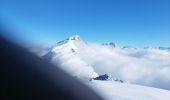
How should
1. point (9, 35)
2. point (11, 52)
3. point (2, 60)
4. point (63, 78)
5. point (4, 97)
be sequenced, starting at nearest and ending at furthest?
1. point (4, 97)
2. point (2, 60)
3. point (11, 52)
4. point (9, 35)
5. point (63, 78)

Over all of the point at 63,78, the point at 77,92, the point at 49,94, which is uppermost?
the point at 63,78

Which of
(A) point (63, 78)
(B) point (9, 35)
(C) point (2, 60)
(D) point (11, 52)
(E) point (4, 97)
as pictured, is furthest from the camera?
(A) point (63, 78)

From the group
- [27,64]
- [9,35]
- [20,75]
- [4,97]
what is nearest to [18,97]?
[4,97]

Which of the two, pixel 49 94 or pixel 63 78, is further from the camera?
pixel 63 78

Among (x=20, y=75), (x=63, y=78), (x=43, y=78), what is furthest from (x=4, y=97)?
(x=63, y=78)

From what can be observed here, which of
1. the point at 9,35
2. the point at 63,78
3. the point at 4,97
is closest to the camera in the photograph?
the point at 4,97

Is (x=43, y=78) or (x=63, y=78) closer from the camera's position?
(x=43, y=78)

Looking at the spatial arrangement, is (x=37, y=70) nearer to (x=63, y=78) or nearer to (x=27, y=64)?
(x=27, y=64)

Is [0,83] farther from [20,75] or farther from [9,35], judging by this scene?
[9,35]

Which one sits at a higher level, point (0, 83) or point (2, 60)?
point (2, 60)
